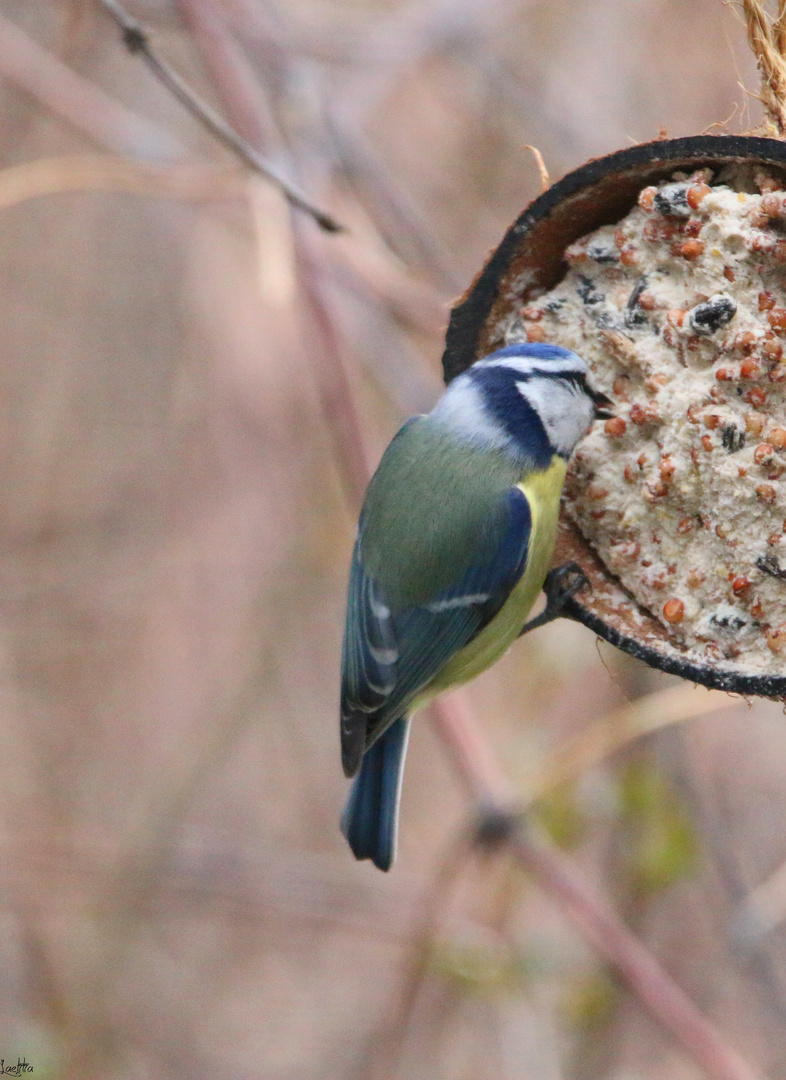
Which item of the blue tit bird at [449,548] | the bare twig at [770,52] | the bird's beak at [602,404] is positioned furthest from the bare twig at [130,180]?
the bare twig at [770,52]

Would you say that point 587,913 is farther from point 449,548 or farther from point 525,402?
point 525,402

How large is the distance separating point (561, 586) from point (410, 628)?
0.69ft

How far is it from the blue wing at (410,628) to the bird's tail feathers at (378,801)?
6 cm

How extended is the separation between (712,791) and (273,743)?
50.6 inches

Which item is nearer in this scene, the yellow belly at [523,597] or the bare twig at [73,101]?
the yellow belly at [523,597]

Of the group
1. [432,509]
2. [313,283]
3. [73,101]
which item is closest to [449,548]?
[432,509]

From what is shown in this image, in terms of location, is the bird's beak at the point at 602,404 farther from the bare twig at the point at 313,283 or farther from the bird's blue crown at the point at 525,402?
the bare twig at the point at 313,283

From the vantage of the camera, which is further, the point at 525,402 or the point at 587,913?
the point at 587,913

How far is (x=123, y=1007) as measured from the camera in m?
2.56

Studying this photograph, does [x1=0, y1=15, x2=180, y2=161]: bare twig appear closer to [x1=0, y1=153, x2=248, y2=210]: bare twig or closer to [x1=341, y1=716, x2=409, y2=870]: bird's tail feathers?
[x1=0, y1=153, x2=248, y2=210]: bare twig

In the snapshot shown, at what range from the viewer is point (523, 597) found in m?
1.28

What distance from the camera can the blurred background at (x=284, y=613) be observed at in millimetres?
1771

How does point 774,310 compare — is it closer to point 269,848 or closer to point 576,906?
point 576,906

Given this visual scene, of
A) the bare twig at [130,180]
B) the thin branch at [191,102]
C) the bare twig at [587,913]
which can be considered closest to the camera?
the thin branch at [191,102]
